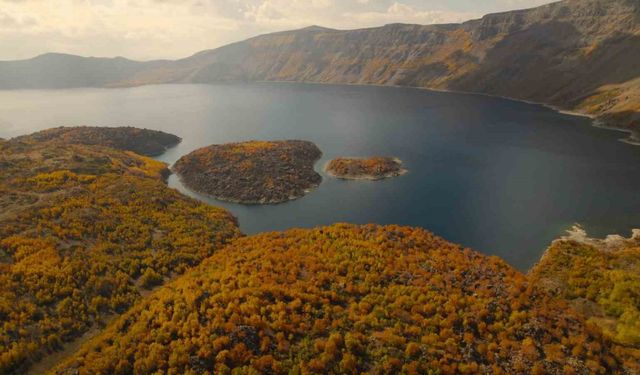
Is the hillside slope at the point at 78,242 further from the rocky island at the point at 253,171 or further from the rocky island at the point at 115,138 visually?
the rocky island at the point at 115,138

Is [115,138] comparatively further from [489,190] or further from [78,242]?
[489,190]

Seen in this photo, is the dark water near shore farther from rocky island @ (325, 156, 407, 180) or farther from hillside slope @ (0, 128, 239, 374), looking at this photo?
hillside slope @ (0, 128, 239, 374)

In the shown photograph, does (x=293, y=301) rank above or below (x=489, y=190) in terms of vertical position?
above

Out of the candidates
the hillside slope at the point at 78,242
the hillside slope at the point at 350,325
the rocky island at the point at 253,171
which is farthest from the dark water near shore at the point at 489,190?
the hillside slope at the point at 350,325

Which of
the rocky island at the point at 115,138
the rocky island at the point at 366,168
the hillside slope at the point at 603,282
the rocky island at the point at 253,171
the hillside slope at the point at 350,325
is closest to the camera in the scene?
the hillside slope at the point at 350,325

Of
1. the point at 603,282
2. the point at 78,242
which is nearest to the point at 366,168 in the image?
the point at 603,282

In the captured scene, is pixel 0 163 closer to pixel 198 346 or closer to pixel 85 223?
pixel 85 223
